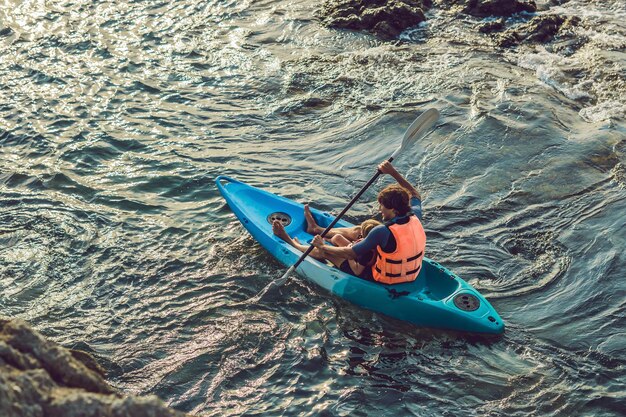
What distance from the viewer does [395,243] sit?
6.73 metres

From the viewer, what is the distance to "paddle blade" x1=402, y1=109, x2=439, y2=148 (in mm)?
7941

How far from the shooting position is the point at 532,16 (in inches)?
521

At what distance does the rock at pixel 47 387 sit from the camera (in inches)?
126

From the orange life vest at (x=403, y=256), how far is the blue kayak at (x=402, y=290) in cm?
Result: 9

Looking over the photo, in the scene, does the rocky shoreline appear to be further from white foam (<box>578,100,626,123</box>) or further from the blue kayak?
the blue kayak

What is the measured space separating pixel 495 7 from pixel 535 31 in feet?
3.33

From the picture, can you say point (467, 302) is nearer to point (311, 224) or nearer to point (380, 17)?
point (311, 224)

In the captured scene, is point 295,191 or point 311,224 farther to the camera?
point 295,191

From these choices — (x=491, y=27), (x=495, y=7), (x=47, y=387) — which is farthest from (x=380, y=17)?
(x=47, y=387)

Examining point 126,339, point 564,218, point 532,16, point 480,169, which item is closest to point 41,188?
point 126,339

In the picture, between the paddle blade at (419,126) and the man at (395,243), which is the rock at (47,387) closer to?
the man at (395,243)

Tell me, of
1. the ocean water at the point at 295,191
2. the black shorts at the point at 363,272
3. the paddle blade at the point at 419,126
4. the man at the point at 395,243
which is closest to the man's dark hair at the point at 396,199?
the man at the point at 395,243

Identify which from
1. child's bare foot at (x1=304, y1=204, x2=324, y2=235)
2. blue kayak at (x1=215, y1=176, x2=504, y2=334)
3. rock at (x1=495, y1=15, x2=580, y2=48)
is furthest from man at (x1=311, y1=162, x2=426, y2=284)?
rock at (x1=495, y1=15, x2=580, y2=48)

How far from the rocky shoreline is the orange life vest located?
650cm
